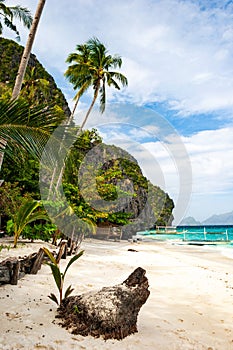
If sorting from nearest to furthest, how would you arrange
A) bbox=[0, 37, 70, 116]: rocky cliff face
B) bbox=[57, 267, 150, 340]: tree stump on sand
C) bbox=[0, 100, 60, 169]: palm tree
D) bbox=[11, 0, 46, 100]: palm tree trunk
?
bbox=[57, 267, 150, 340]: tree stump on sand → bbox=[0, 100, 60, 169]: palm tree → bbox=[11, 0, 46, 100]: palm tree trunk → bbox=[0, 37, 70, 116]: rocky cliff face

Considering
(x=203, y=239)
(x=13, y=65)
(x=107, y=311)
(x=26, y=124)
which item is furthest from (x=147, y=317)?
(x=13, y=65)

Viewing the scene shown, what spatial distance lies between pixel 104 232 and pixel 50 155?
18.9m

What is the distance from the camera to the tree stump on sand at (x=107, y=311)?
289 cm

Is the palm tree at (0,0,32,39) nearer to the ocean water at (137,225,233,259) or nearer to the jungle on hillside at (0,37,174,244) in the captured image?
the jungle on hillside at (0,37,174,244)

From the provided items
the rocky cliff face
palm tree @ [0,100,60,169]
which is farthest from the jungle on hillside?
the rocky cliff face

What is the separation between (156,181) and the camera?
8766 millimetres

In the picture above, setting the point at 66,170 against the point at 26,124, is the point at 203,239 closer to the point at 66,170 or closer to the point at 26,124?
the point at 66,170

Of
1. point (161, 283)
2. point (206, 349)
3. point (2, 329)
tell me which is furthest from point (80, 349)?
point (161, 283)

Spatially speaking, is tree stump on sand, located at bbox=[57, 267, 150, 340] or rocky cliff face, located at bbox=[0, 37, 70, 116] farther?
rocky cliff face, located at bbox=[0, 37, 70, 116]

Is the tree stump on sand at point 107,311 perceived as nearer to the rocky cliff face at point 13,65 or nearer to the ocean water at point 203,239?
the ocean water at point 203,239

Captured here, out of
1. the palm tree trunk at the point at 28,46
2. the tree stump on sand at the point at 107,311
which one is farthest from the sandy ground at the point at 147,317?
the palm tree trunk at the point at 28,46

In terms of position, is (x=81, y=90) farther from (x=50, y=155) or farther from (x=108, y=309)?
(x=108, y=309)

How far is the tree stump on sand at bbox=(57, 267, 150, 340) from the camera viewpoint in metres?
2.89

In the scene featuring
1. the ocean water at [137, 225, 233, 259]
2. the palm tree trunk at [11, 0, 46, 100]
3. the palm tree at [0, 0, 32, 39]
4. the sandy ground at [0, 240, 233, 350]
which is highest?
the palm tree at [0, 0, 32, 39]
